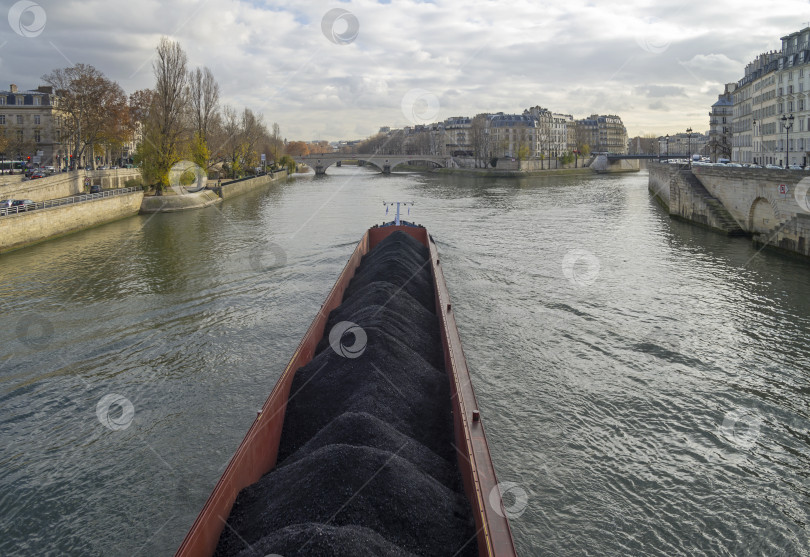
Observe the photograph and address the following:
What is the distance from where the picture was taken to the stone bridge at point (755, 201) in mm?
18797

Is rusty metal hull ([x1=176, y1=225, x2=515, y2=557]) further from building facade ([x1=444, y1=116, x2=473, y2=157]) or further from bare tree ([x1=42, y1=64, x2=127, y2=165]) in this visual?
building facade ([x1=444, y1=116, x2=473, y2=157])

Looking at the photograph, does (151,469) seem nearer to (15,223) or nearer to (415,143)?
(15,223)

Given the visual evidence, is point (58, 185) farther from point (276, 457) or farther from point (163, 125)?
point (276, 457)

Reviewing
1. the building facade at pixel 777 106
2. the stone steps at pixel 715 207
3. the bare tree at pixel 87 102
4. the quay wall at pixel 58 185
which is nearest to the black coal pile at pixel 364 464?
the stone steps at pixel 715 207

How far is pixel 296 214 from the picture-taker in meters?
35.9

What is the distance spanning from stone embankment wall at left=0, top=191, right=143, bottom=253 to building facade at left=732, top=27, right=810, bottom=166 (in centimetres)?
3544

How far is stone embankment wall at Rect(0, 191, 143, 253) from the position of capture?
22203 mm

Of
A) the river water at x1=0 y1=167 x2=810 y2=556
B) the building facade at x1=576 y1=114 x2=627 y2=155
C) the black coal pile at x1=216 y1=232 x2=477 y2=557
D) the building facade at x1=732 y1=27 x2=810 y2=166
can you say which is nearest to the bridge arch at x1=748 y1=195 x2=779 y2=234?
the river water at x1=0 y1=167 x2=810 y2=556

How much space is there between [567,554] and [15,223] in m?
23.8

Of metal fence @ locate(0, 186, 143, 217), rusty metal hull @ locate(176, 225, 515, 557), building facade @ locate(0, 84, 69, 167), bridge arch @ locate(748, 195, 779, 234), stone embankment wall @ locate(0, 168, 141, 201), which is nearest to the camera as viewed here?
rusty metal hull @ locate(176, 225, 515, 557)

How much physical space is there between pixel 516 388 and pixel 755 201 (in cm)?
1831

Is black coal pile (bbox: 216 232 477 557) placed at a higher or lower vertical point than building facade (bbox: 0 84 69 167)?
lower

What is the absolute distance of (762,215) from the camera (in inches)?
886

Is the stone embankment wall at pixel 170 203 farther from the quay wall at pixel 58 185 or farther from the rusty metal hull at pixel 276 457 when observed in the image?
the rusty metal hull at pixel 276 457
